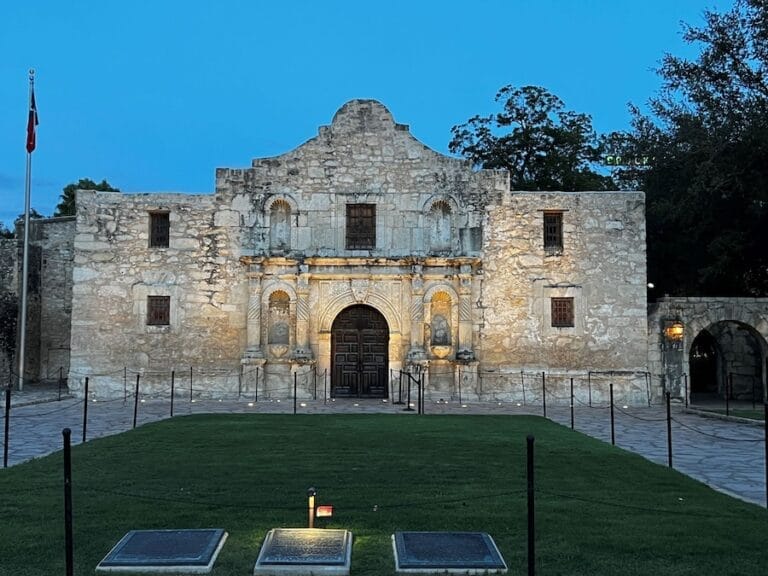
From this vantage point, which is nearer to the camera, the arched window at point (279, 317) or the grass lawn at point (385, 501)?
the grass lawn at point (385, 501)

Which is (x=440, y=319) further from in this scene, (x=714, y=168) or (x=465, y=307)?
(x=714, y=168)

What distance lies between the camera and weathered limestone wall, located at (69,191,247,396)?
22359mm

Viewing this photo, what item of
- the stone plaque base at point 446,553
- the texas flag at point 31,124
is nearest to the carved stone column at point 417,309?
the texas flag at point 31,124

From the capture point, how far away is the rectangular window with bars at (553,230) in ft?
74.7

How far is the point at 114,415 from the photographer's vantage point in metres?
17.8

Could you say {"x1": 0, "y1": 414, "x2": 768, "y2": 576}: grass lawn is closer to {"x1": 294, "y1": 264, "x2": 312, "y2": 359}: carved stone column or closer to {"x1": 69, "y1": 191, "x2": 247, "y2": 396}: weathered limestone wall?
{"x1": 294, "y1": 264, "x2": 312, "y2": 359}: carved stone column

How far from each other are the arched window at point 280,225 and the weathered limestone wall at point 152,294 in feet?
4.12

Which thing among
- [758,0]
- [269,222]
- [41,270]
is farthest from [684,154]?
[41,270]

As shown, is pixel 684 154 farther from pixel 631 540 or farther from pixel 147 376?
pixel 631 540

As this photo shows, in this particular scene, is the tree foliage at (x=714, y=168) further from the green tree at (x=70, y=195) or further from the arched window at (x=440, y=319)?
the green tree at (x=70, y=195)

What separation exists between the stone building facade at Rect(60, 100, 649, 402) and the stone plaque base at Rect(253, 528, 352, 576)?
16086mm

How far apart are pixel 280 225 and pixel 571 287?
8.72 metres

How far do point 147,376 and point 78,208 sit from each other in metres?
5.30

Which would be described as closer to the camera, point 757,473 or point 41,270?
point 757,473
